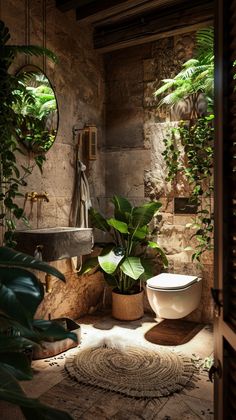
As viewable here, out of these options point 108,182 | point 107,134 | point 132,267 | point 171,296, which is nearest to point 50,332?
point 171,296

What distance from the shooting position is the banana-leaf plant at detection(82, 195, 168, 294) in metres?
3.29

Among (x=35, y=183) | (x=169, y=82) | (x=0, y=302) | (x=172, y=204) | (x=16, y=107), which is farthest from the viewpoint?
(x=172, y=204)

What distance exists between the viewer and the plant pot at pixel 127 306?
11.3ft

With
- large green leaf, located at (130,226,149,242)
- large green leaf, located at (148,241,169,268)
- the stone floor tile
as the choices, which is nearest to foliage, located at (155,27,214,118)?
large green leaf, located at (130,226,149,242)

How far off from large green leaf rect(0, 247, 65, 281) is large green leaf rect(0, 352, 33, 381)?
185mm

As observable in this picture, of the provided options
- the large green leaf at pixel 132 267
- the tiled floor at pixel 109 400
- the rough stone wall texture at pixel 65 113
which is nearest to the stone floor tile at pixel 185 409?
the tiled floor at pixel 109 400

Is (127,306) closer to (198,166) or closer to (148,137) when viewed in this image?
(198,166)

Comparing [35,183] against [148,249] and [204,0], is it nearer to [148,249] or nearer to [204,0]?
[148,249]

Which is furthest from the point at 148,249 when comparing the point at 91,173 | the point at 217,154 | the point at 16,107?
the point at 217,154

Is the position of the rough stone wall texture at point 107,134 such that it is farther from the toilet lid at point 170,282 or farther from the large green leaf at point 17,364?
the large green leaf at point 17,364

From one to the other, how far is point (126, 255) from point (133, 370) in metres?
1.19

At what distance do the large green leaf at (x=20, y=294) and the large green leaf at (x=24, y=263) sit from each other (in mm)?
24

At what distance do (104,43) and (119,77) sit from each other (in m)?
0.38

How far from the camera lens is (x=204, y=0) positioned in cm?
304
